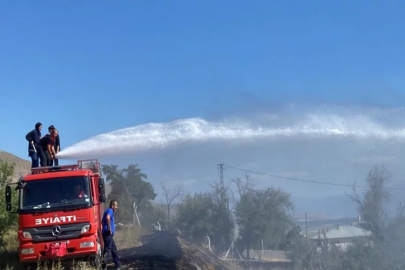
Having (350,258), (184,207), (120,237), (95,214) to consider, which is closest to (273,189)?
(184,207)

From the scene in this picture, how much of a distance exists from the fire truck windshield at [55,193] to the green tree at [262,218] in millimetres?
43656

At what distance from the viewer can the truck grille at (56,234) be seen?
15586 mm

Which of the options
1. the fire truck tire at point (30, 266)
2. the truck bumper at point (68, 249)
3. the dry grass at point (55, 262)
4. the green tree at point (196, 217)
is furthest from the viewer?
the green tree at point (196, 217)

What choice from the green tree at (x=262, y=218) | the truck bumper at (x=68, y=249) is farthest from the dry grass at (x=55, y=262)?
the green tree at (x=262, y=218)

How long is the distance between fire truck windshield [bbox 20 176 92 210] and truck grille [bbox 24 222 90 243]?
62 cm

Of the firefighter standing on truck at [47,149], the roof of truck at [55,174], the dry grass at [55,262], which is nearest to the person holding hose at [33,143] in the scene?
the firefighter standing on truck at [47,149]

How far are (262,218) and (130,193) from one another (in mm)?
18387

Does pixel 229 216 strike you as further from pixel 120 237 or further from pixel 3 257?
pixel 3 257

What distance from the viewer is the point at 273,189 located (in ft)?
206

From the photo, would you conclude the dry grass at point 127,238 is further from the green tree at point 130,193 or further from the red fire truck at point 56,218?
the red fire truck at point 56,218

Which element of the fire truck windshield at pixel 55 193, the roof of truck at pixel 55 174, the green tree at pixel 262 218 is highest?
the roof of truck at pixel 55 174

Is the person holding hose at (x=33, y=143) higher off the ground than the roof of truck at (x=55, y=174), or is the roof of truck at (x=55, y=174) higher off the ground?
the person holding hose at (x=33, y=143)

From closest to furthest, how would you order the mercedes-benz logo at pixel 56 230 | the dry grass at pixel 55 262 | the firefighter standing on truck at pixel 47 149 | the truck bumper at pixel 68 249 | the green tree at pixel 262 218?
the truck bumper at pixel 68 249, the mercedes-benz logo at pixel 56 230, the dry grass at pixel 55 262, the firefighter standing on truck at pixel 47 149, the green tree at pixel 262 218

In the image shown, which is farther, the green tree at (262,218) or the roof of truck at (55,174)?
the green tree at (262,218)
